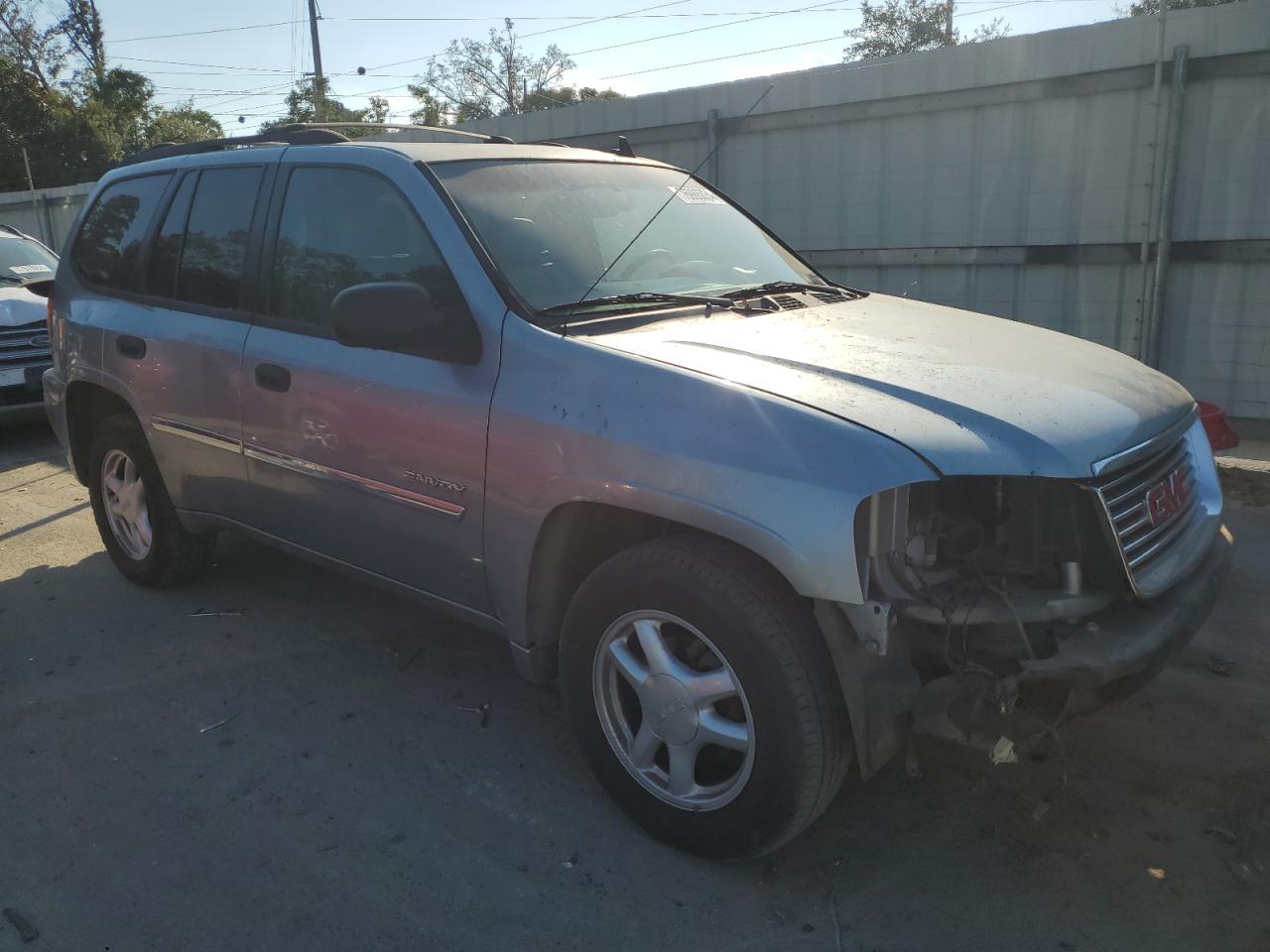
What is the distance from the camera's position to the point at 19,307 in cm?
846

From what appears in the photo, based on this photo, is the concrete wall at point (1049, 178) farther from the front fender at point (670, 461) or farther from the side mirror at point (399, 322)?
the front fender at point (670, 461)

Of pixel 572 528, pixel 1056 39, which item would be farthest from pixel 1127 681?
pixel 1056 39

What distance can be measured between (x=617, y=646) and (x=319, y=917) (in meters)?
1.03

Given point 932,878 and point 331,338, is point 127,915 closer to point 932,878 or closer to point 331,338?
point 331,338

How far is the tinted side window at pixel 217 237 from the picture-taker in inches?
156

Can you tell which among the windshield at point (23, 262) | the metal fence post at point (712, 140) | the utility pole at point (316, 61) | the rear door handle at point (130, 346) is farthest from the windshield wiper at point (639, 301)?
the utility pole at point (316, 61)

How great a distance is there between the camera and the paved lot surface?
2525 mm

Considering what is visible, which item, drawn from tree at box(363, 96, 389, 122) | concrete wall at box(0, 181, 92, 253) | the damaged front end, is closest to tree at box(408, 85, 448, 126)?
tree at box(363, 96, 389, 122)

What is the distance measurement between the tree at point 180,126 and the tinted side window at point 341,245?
37.1 meters

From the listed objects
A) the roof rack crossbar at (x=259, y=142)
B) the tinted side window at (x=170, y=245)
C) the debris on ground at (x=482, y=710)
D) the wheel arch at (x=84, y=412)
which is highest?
the roof rack crossbar at (x=259, y=142)

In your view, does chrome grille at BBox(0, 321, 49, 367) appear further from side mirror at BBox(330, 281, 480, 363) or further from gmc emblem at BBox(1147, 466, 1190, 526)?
gmc emblem at BBox(1147, 466, 1190, 526)

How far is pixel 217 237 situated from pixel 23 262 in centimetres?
682

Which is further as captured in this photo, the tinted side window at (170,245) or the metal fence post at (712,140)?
the metal fence post at (712,140)

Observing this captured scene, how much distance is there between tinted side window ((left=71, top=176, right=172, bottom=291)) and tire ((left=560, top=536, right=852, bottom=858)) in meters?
3.01
